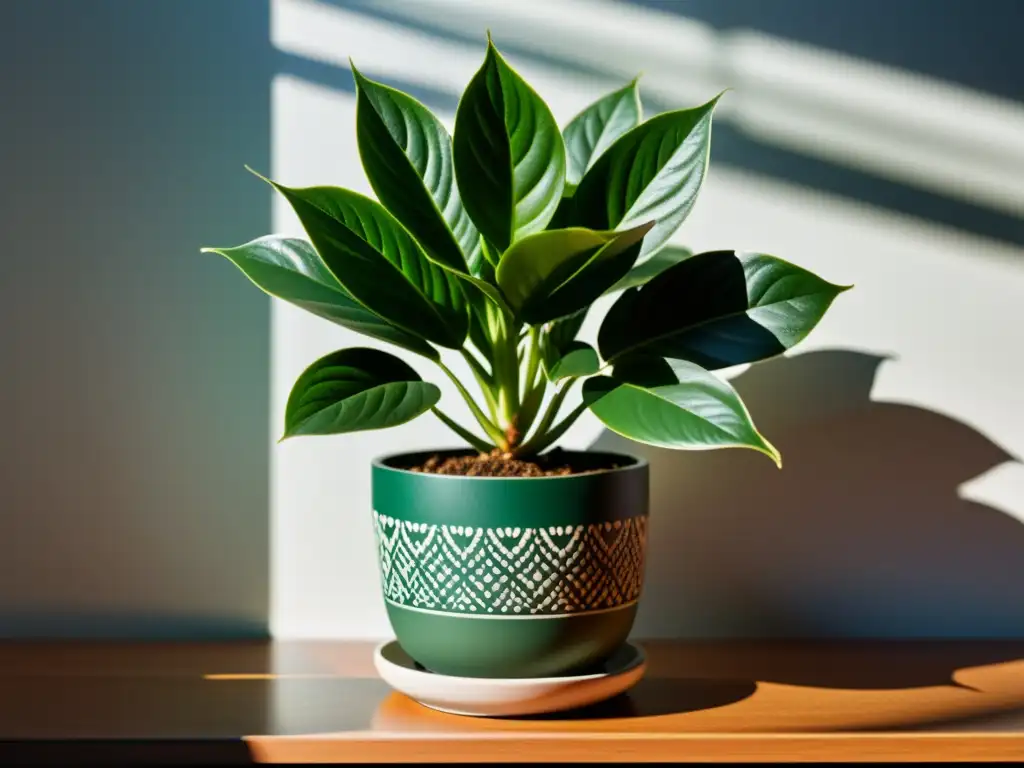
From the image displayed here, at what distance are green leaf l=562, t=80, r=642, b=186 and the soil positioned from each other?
0.93ft

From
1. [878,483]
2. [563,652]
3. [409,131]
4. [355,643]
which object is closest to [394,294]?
[409,131]

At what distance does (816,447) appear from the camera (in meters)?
1.21

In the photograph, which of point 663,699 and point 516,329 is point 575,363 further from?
point 663,699

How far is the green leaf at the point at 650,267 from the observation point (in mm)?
1026

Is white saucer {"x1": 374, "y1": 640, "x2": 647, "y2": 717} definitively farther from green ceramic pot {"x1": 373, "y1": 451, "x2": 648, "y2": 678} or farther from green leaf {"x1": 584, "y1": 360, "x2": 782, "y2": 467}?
green leaf {"x1": 584, "y1": 360, "x2": 782, "y2": 467}

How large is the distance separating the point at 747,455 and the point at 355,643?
47 centimetres

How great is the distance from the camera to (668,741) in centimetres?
88

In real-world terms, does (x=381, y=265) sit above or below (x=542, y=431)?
above

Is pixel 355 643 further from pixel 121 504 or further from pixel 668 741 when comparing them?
pixel 668 741

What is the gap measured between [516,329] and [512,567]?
0.20 metres

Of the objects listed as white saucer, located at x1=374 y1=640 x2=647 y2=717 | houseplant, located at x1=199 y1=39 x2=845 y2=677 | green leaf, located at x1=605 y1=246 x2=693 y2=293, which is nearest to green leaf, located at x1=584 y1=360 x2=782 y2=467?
houseplant, located at x1=199 y1=39 x2=845 y2=677

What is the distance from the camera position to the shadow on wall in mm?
1213

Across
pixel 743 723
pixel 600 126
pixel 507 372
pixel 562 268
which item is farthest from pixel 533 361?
pixel 743 723

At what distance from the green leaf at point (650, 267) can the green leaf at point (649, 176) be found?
0.07m
